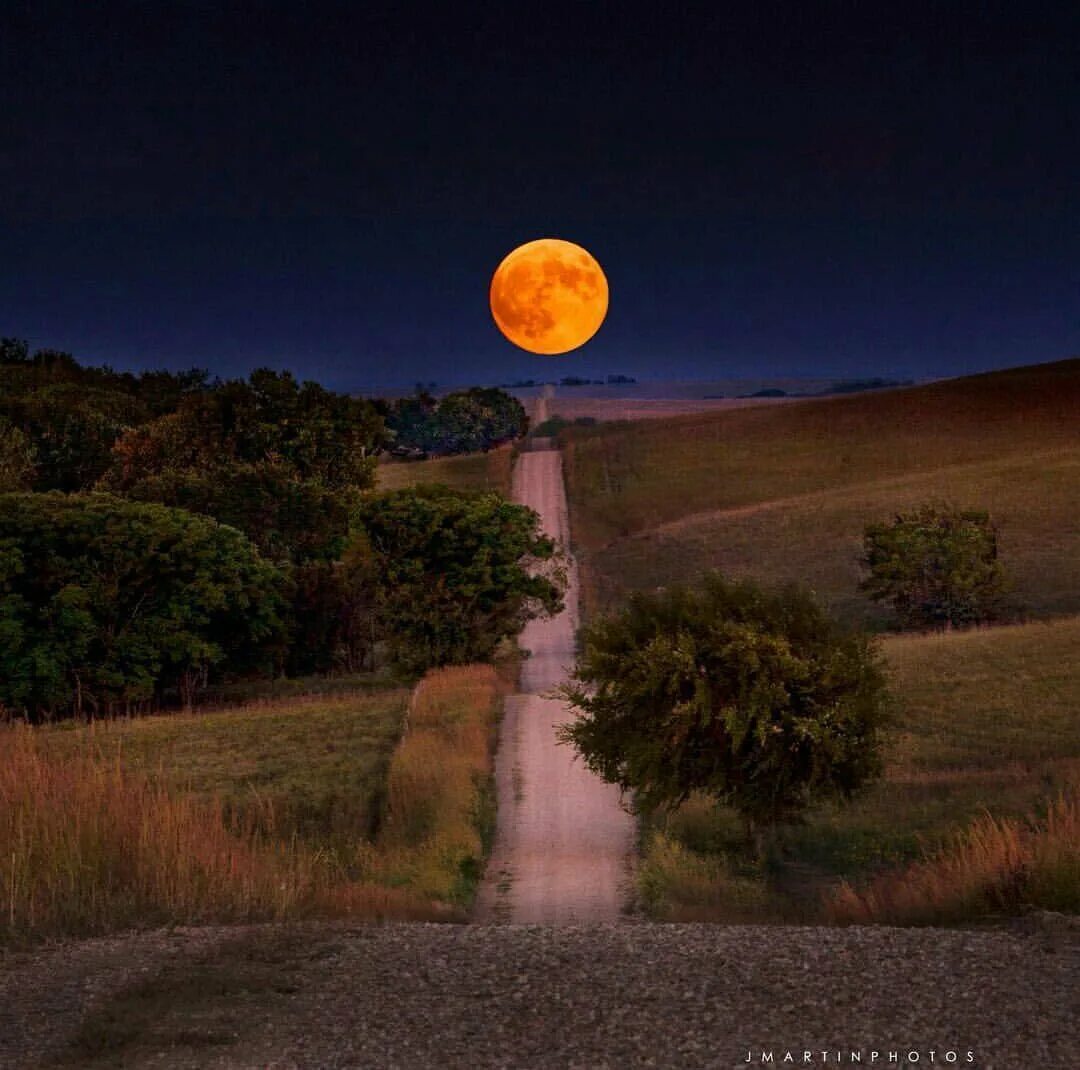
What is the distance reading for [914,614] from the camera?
49438 mm

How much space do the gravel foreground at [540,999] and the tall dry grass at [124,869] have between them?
0.70 meters

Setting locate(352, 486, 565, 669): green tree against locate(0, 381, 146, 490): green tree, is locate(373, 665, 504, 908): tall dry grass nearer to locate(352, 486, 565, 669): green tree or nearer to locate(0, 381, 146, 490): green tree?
locate(352, 486, 565, 669): green tree

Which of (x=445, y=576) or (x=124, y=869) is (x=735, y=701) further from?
(x=445, y=576)

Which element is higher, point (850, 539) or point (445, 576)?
point (850, 539)

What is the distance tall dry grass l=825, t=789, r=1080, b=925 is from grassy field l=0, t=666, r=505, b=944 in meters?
3.65

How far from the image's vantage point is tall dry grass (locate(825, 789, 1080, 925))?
9.59m

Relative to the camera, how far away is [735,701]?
1781cm

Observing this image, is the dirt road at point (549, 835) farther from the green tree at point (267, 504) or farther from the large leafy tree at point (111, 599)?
the green tree at point (267, 504)

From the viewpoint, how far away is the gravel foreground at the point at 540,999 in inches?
245

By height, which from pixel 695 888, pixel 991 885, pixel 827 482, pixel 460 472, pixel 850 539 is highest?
pixel 460 472

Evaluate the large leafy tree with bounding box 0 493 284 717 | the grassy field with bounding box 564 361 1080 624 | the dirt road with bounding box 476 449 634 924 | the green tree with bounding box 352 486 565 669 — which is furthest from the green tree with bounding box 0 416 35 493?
the dirt road with bounding box 476 449 634 924

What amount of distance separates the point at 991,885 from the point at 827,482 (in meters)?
78.0

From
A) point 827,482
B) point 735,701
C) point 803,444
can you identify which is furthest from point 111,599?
point 803,444

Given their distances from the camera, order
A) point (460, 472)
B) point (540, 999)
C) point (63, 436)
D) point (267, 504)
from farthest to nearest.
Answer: point (460, 472), point (63, 436), point (267, 504), point (540, 999)
